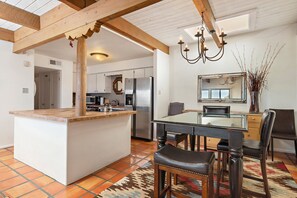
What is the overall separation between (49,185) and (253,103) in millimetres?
3845

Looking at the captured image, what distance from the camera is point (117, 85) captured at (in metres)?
5.80

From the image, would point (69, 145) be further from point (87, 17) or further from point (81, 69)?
point (87, 17)

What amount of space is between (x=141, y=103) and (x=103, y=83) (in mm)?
2194

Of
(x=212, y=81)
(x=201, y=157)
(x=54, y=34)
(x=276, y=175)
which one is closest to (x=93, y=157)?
(x=201, y=157)

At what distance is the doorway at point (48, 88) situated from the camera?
16.8ft

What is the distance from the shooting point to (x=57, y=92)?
5.13 meters

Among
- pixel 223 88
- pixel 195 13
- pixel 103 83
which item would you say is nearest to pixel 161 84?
pixel 223 88

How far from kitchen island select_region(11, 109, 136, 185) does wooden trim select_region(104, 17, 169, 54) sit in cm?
152

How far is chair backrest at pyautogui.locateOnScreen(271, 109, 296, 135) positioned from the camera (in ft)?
9.70

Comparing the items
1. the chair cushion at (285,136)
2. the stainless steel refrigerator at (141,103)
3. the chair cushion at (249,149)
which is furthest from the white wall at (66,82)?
the chair cushion at (285,136)

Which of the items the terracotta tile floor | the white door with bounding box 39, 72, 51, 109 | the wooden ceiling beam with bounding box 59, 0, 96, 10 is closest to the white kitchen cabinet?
the white door with bounding box 39, 72, 51, 109

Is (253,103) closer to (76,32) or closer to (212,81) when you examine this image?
(212,81)

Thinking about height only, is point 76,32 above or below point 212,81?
above

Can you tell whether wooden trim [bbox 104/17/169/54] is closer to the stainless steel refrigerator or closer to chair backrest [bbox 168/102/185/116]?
the stainless steel refrigerator
